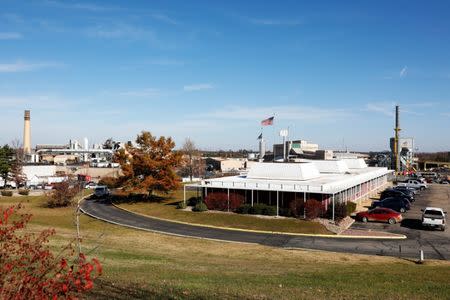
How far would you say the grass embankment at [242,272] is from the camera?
44.5 feet

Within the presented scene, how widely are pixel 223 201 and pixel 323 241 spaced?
46.4 feet

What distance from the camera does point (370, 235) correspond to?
3275 centimetres

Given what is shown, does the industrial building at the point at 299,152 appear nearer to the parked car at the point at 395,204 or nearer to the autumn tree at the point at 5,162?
the parked car at the point at 395,204

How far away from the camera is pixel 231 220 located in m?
39.1

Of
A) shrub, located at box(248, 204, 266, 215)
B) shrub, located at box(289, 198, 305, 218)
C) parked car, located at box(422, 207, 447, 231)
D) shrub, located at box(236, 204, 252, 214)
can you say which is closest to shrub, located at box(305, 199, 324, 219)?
shrub, located at box(289, 198, 305, 218)

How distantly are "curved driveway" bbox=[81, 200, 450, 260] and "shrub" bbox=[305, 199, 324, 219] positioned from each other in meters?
5.28

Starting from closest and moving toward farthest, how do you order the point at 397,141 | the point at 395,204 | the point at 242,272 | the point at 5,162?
1. the point at 242,272
2. the point at 395,204
3. the point at 5,162
4. the point at 397,141

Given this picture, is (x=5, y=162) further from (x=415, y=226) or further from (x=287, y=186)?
(x=415, y=226)

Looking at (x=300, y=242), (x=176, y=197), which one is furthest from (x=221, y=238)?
(x=176, y=197)

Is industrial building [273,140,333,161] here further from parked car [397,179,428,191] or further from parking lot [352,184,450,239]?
parking lot [352,184,450,239]

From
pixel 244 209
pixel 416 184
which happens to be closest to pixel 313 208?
pixel 244 209

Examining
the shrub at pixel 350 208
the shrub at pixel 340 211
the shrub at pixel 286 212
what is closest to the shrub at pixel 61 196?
the shrub at pixel 286 212

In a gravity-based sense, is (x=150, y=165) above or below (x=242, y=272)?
above

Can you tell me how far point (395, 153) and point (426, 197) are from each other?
65.1 meters
